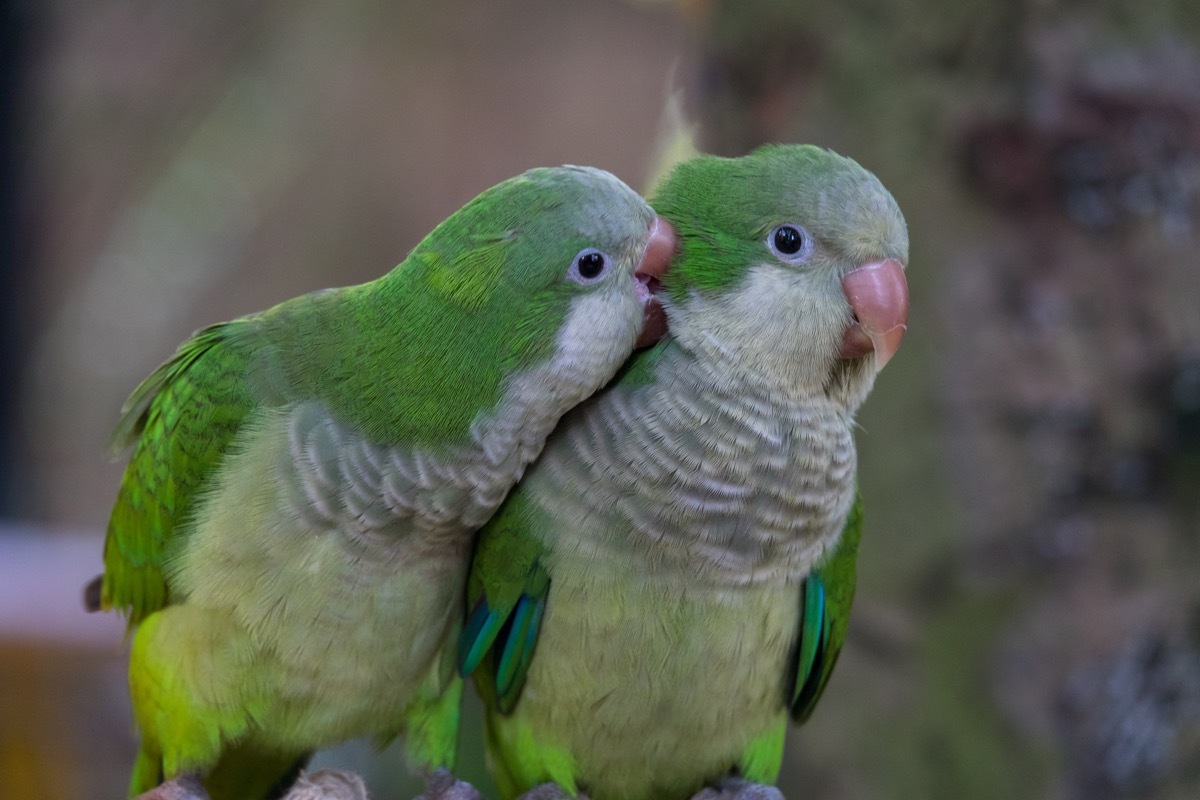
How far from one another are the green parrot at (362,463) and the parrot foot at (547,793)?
0.25 metres

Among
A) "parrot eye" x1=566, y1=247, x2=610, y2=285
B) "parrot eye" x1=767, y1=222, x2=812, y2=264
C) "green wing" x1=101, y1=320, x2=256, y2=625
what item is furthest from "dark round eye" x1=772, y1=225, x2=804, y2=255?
"green wing" x1=101, y1=320, x2=256, y2=625

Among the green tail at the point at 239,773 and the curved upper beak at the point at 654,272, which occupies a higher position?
the curved upper beak at the point at 654,272

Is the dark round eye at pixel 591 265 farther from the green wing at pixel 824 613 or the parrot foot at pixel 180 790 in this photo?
the parrot foot at pixel 180 790

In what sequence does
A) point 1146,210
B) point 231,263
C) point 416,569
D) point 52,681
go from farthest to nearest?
point 231,263
point 52,681
point 1146,210
point 416,569

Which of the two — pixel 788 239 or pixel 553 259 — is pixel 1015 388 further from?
pixel 553 259

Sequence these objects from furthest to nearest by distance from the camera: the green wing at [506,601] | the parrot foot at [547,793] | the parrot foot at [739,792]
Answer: the parrot foot at [739,792], the parrot foot at [547,793], the green wing at [506,601]

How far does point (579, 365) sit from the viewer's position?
85.1 inches

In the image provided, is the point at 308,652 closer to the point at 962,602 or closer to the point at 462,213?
the point at 462,213

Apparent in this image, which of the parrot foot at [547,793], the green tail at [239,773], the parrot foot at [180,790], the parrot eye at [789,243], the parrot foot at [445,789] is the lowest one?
the green tail at [239,773]

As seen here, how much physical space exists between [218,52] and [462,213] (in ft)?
25.2

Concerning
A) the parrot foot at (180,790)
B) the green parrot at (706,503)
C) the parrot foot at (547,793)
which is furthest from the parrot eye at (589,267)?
the parrot foot at (180,790)

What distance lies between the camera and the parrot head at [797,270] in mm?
2160

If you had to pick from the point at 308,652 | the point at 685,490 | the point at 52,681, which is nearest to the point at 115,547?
the point at 308,652

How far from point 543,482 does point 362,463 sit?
1.21 ft
